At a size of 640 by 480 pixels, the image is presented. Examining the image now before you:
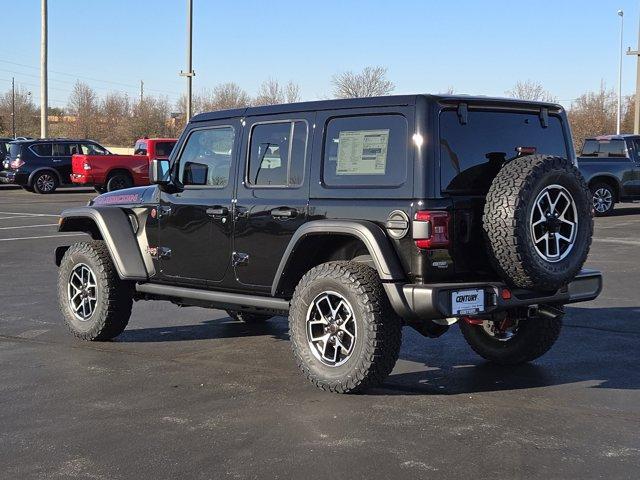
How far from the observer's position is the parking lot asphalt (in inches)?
177

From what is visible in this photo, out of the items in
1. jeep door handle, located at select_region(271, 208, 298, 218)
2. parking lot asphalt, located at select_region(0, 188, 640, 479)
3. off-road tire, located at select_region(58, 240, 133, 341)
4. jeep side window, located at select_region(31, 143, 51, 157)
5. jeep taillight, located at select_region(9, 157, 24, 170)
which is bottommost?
parking lot asphalt, located at select_region(0, 188, 640, 479)

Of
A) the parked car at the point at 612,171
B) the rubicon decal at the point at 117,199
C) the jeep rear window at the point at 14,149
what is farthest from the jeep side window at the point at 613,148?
the jeep rear window at the point at 14,149

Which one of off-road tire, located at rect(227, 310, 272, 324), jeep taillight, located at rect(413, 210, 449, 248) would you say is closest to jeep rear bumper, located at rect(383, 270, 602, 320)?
jeep taillight, located at rect(413, 210, 449, 248)

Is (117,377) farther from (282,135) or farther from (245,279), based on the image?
(282,135)

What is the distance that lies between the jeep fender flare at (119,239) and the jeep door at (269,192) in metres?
1.13

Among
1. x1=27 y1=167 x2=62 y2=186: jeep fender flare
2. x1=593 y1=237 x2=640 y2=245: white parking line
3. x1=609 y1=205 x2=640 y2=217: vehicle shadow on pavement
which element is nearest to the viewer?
x1=593 y1=237 x2=640 y2=245: white parking line

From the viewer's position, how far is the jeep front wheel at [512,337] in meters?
6.61

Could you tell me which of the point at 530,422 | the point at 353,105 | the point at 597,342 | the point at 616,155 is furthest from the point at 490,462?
the point at 616,155

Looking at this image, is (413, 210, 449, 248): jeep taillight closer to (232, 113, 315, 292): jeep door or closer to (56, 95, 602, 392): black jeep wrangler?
(56, 95, 602, 392): black jeep wrangler

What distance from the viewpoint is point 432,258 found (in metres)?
5.52

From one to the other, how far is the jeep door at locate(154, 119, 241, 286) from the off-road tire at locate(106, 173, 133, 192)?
21.6 m

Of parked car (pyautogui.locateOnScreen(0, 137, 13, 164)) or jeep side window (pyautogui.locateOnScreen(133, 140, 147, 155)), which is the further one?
parked car (pyautogui.locateOnScreen(0, 137, 13, 164))

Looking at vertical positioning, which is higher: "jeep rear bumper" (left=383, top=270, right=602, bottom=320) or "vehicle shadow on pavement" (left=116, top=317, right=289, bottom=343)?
"jeep rear bumper" (left=383, top=270, right=602, bottom=320)

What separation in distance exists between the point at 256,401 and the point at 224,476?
1403 mm
